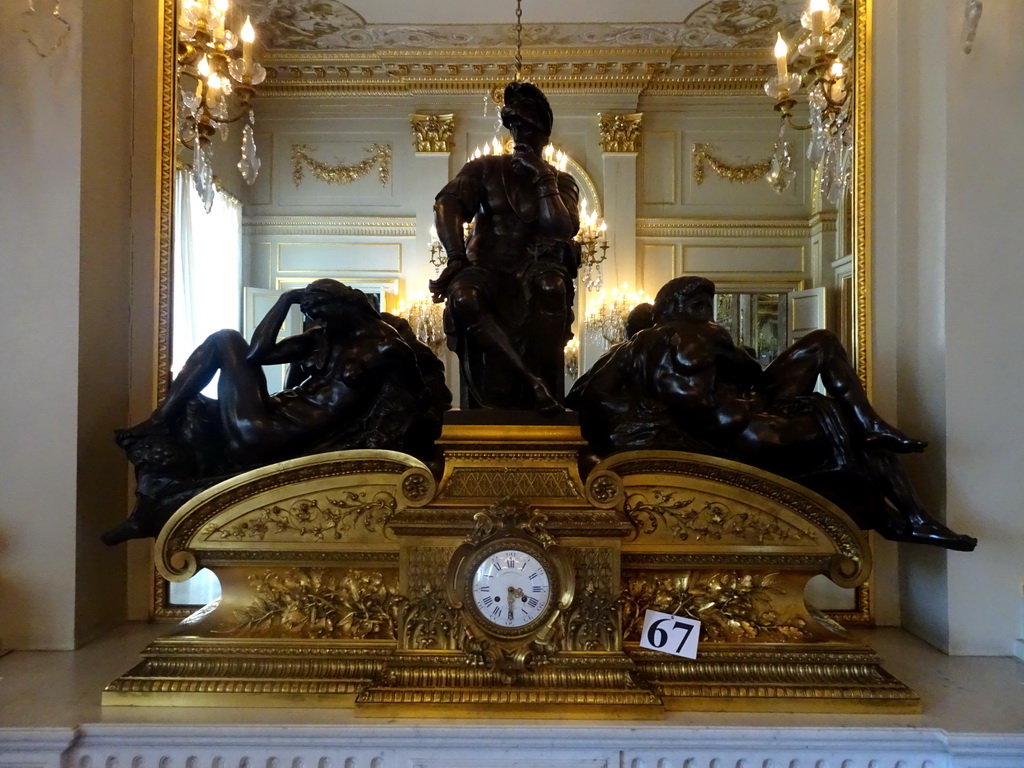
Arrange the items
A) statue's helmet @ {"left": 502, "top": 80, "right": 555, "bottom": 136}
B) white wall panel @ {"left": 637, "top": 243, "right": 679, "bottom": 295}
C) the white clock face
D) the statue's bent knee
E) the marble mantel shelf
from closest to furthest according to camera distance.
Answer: the marble mantel shelf → the white clock face → the statue's bent knee → statue's helmet @ {"left": 502, "top": 80, "right": 555, "bottom": 136} → white wall panel @ {"left": 637, "top": 243, "right": 679, "bottom": 295}

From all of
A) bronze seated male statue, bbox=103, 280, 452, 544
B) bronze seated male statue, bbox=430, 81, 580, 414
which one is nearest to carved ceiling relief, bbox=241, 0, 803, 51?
bronze seated male statue, bbox=430, 81, 580, 414

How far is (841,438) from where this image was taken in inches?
70.1

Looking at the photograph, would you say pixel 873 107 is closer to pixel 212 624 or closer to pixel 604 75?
pixel 604 75

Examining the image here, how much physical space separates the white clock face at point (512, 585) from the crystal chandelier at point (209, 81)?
1.72 meters

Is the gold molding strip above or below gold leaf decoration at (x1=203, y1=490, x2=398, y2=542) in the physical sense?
above

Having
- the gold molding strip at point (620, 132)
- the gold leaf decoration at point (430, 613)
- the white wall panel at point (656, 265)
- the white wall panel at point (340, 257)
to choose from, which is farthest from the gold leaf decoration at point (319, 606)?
the gold molding strip at point (620, 132)

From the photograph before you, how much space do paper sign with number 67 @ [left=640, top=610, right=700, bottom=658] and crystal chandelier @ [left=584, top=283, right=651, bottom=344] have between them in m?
1.12

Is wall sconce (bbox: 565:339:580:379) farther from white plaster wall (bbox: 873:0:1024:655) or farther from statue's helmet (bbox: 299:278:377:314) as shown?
white plaster wall (bbox: 873:0:1024:655)

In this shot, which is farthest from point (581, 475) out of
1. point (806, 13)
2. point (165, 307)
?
point (806, 13)

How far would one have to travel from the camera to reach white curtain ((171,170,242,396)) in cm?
231

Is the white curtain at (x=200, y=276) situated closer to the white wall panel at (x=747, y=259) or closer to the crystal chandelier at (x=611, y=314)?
the crystal chandelier at (x=611, y=314)

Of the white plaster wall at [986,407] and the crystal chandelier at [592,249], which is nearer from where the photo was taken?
the white plaster wall at [986,407]

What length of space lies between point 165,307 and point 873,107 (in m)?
2.54

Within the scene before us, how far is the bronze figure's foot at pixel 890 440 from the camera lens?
172 cm
